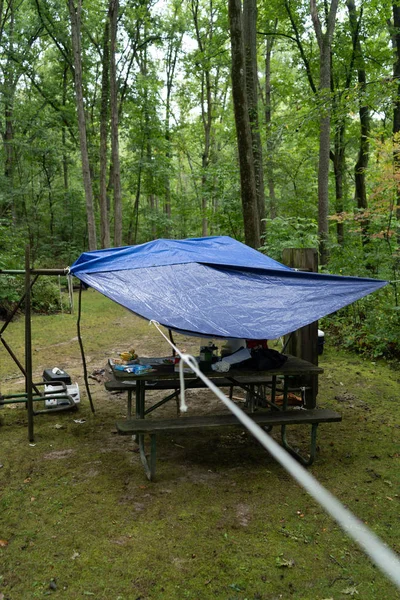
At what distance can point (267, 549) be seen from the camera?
2.64m

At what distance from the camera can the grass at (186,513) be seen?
2.37 meters

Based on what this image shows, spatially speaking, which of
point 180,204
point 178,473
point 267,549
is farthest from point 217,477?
point 180,204

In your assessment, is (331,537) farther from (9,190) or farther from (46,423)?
(9,190)

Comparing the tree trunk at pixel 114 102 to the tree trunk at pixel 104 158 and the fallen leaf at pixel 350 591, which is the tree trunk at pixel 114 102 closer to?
the tree trunk at pixel 104 158

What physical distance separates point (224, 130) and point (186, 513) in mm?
22260

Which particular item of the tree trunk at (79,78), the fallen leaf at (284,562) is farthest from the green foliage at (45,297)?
the fallen leaf at (284,562)

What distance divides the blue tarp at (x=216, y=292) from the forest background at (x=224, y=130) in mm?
2661

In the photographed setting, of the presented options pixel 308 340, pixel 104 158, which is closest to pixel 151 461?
pixel 308 340

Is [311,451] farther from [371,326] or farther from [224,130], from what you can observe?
[224,130]

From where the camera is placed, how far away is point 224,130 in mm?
22875

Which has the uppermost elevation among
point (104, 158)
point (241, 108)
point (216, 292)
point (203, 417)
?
point (104, 158)

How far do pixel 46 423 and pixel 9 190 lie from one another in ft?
46.1

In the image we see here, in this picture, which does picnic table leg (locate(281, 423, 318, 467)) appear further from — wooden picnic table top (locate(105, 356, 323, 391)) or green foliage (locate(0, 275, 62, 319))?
green foliage (locate(0, 275, 62, 319))

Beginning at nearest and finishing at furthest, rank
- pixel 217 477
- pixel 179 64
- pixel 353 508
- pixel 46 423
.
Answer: pixel 353 508, pixel 217 477, pixel 46 423, pixel 179 64
